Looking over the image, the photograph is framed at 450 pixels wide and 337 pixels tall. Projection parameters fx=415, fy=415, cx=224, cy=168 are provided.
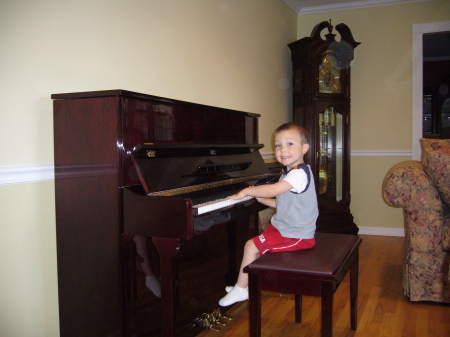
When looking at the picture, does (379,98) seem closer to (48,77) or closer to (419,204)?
(419,204)

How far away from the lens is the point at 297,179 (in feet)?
5.72

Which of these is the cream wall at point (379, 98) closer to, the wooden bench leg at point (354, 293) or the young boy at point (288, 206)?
the wooden bench leg at point (354, 293)

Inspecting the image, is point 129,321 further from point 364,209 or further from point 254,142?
point 364,209

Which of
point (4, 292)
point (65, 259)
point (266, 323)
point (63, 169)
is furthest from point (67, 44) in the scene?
point (266, 323)

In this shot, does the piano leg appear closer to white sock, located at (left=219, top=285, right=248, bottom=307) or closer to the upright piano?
the upright piano

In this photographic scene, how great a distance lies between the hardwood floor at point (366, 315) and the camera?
210 cm

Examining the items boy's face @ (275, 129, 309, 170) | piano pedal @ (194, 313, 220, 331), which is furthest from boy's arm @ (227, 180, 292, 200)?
piano pedal @ (194, 313, 220, 331)

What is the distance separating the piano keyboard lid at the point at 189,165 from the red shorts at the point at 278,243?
33cm

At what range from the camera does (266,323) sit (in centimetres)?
223

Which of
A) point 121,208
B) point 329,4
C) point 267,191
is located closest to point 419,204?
point 267,191

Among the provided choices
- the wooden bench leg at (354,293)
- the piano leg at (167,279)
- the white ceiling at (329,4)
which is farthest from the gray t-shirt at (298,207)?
the white ceiling at (329,4)

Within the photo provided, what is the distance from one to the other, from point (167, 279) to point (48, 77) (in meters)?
0.91

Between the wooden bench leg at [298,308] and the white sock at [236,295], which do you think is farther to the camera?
the wooden bench leg at [298,308]

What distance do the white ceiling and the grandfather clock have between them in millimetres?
539
